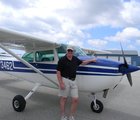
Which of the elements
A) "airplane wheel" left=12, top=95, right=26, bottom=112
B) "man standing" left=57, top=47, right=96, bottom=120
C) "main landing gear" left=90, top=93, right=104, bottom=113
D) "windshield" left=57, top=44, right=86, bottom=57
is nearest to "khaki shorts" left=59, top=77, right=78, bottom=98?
"man standing" left=57, top=47, right=96, bottom=120

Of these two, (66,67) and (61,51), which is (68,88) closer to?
(66,67)

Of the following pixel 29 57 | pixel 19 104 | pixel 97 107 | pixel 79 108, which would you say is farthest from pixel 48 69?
pixel 97 107

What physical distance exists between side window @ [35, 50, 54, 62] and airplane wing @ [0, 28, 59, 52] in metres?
0.15

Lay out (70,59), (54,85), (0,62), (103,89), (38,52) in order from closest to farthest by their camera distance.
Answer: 1. (70,59)
2. (103,89)
3. (54,85)
4. (38,52)
5. (0,62)

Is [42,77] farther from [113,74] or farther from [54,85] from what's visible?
[113,74]

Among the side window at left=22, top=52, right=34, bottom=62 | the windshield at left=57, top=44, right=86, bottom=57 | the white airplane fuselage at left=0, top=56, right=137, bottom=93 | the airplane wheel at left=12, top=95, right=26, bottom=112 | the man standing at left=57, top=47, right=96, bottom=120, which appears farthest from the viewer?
the side window at left=22, top=52, right=34, bottom=62

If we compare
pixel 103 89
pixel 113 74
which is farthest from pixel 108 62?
pixel 103 89

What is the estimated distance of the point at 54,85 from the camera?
630 centimetres

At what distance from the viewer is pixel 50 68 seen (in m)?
6.25

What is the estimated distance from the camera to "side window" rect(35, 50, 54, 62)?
6390 millimetres

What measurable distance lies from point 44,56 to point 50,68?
1.64 ft

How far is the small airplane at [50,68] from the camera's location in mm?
5262

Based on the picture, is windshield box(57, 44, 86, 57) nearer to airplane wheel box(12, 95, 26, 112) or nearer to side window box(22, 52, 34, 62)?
side window box(22, 52, 34, 62)

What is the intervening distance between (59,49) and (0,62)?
2.82 m
